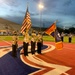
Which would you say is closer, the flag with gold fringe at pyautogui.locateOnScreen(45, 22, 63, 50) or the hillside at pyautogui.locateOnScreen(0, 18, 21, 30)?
the flag with gold fringe at pyautogui.locateOnScreen(45, 22, 63, 50)

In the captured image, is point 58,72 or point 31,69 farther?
point 31,69

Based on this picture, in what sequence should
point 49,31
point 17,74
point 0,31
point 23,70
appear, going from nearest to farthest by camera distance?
point 17,74 < point 23,70 < point 49,31 < point 0,31

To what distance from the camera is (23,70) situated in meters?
12.0

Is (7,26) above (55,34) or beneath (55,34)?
above

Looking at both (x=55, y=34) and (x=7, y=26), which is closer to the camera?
(x=55, y=34)

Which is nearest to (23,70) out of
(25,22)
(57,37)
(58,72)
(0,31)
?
(58,72)

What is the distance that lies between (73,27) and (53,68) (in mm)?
171540

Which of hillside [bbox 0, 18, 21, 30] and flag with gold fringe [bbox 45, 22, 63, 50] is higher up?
hillside [bbox 0, 18, 21, 30]

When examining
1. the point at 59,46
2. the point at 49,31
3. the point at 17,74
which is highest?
the point at 49,31

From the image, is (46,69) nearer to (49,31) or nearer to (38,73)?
(38,73)

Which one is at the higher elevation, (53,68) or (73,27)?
(73,27)

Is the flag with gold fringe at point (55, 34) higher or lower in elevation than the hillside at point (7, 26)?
lower

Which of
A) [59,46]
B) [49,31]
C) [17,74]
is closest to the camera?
[17,74]

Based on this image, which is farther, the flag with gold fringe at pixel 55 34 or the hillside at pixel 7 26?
the hillside at pixel 7 26
